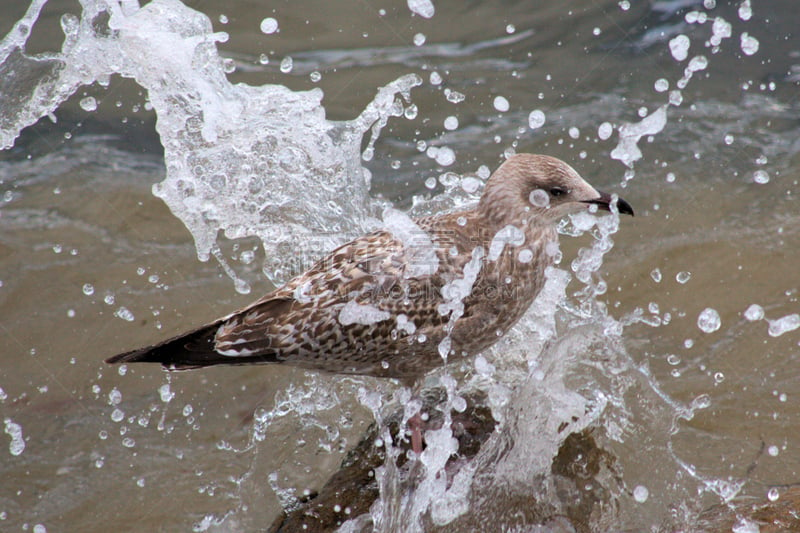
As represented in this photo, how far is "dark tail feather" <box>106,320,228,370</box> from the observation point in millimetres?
3918

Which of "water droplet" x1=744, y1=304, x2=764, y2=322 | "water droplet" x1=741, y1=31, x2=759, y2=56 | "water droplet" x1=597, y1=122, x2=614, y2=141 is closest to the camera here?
"water droplet" x1=744, y1=304, x2=764, y2=322

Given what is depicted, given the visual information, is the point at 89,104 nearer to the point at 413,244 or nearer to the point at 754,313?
the point at 413,244

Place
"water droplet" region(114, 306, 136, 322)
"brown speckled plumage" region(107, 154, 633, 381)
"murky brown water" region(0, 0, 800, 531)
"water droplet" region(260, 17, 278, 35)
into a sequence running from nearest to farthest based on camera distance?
1. "brown speckled plumage" region(107, 154, 633, 381)
2. "murky brown water" region(0, 0, 800, 531)
3. "water droplet" region(114, 306, 136, 322)
4. "water droplet" region(260, 17, 278, 35)

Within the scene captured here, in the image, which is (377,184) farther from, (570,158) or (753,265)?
(753,265)

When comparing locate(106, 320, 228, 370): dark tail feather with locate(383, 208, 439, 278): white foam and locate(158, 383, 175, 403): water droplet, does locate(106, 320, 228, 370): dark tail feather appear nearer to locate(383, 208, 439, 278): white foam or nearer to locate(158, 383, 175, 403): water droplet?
locate(383, 208, 439, 278): white foam

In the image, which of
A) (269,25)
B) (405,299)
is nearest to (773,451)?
(405,299)

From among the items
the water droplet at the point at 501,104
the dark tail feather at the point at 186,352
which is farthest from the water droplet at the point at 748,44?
the dark tail feather at the point at 186,352

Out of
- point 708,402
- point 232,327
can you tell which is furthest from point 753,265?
point 232,327

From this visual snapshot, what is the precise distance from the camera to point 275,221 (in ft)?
17.2

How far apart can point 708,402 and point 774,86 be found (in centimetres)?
337

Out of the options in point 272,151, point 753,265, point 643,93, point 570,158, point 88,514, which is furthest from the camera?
point 643,93

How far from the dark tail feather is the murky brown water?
0.91 meters

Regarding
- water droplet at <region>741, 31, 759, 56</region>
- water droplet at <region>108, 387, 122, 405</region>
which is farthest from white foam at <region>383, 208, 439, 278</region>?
water droplet at <region>741, 31, 759, 56</region>

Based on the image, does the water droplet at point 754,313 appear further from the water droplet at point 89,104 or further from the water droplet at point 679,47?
the water droplet at point 89,104
